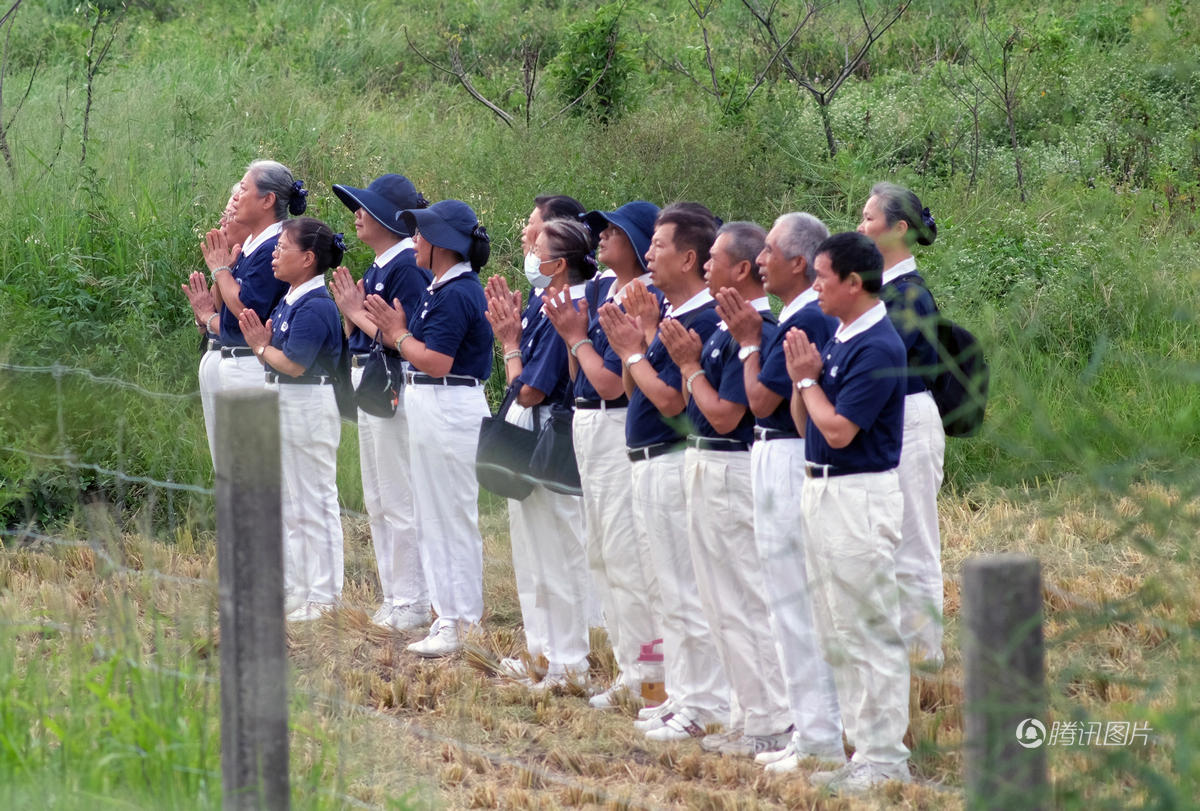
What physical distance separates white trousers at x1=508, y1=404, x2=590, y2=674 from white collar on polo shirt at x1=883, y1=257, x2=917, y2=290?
165 cm

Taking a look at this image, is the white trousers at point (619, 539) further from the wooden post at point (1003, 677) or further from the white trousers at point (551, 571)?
the wooden post at point (1003, 677)

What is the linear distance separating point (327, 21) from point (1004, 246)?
35.4ft

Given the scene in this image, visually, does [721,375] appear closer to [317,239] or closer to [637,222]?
[637,222]

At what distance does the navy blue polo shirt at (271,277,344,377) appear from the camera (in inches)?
294

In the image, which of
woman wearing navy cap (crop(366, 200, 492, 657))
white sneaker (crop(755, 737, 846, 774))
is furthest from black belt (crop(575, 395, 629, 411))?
white sneaker (crop(755, 737, 846, 774))

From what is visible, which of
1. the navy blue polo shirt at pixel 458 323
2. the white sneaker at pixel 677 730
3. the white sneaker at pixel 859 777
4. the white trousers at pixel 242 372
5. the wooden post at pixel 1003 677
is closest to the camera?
the wooden post at pixel 1003 677

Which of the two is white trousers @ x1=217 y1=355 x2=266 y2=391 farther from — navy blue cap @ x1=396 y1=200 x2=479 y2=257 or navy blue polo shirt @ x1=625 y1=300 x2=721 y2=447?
navy blue polo shirt @ x1=625 y1=300 x2=721 y2=447

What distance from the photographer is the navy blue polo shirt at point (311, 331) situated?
746 centimetres

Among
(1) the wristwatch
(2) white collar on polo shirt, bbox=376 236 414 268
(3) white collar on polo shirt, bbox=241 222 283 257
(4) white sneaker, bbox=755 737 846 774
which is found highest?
(3) white collar on polo shirt, bbox=241 222 283 257

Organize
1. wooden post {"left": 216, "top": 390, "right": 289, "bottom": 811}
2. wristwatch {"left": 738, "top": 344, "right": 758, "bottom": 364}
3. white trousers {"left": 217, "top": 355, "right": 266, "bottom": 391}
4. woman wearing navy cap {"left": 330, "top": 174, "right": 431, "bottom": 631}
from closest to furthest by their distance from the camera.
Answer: wooden post {"left": 216, "top": 390, "right": 289, "bottom": 811} → wristwatch {"left": 738, "top": 344, "right": 758, "bottom": 364} → woman wearing navy cap {"left": 330, "top": 174, "right": 431, "bottom": 631} → white trousers {"left": 217, "top": 355, "right": 266, "bottom": 391}

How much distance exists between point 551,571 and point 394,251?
1.99m

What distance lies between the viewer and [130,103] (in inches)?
559

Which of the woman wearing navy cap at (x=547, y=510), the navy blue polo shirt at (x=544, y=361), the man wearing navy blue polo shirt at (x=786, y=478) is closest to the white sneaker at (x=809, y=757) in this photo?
the man wearing navy blue polo shirt at (x=786, y=478)

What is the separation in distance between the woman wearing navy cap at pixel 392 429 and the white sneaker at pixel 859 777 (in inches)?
121
